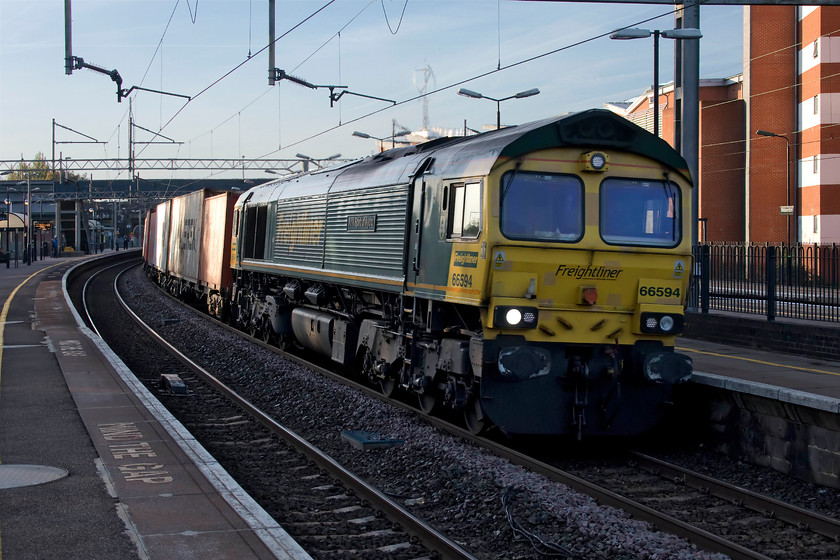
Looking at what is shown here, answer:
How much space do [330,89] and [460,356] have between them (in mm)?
18616

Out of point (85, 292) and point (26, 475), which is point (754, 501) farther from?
point (85, 292)

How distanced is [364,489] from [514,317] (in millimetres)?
2452

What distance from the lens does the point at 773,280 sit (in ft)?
51.3

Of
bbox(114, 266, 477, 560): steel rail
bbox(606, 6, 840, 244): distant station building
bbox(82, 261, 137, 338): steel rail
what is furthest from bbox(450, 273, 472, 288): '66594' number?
bbox(606, 6, 840, 244): distant station building

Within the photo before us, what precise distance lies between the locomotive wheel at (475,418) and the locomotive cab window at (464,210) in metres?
1.94

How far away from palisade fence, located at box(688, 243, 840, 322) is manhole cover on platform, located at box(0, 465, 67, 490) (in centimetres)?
1204

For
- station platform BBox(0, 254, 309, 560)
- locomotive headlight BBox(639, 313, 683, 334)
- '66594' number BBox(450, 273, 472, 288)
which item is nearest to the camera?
station platform BBox(0, 254, 309, 560)

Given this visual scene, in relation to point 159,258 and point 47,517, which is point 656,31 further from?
point 159,258

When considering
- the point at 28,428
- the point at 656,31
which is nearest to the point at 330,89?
the point at 656,31

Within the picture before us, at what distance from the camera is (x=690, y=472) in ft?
29.5

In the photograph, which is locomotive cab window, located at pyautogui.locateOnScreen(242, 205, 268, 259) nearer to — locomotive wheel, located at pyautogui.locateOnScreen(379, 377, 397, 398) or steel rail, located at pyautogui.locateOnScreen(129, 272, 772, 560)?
locomotive wheel, located at pyautogui.locateOnScreen(379, 377, 397, 398)

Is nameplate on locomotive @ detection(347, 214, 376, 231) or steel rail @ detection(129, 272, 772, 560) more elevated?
nameplate on locomotive @ detection(347, 214, 376, 231)

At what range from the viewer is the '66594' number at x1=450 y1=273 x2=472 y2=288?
388 inches

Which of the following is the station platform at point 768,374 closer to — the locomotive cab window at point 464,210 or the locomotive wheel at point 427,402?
the locomotive wheel at point 427,402
